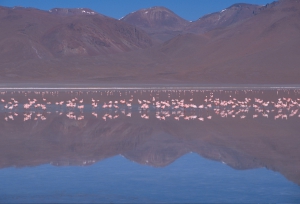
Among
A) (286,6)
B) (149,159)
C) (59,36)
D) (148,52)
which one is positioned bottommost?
(149,159)

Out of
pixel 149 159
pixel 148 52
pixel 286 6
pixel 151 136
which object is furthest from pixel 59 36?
pixel 149 159

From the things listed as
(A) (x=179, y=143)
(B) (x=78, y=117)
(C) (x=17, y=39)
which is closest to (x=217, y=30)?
(C) (x=17, y=39)

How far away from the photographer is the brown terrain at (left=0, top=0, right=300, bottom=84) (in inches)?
3056

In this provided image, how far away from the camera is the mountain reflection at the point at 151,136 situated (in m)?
13.2

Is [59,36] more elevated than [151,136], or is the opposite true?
[59,36]

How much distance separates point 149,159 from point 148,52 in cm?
9733

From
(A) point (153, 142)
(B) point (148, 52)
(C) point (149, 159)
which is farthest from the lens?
(B) point (148, 52)

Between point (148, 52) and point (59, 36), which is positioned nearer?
point (148, 52)

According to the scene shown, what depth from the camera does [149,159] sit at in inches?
522

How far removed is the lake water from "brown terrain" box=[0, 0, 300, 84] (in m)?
50.5

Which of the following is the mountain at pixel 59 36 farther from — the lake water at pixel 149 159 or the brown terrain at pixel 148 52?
the lake water at pixel 149 159

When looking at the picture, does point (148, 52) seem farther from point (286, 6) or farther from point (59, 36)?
point (59, 36)

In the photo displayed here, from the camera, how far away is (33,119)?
22578mm

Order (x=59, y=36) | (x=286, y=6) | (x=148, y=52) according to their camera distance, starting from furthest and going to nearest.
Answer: (x=59, y=36) → (x=286, y=6) → (x=148, y=52)
